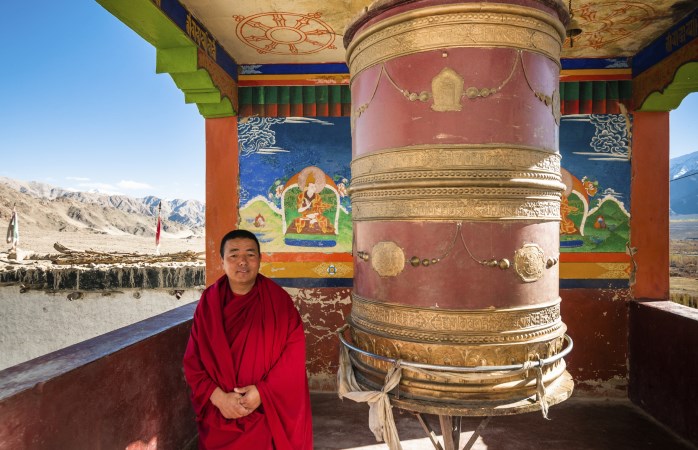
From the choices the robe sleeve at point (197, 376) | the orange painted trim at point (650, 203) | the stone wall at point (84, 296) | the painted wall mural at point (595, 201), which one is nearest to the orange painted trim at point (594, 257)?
the painted wall mural at point (595, 201)

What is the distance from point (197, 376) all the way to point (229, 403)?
0.24m

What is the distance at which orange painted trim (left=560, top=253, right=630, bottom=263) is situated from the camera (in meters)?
4.30

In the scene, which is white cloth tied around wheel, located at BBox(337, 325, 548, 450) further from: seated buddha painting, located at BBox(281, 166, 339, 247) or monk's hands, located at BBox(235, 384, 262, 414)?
seated buddha painting, located at BBox(281, 166, 339, 247)

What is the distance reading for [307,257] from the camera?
4480 millimetres

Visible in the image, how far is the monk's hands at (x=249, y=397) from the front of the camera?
85.6 inches

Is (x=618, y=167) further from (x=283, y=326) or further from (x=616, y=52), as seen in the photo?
(x=283, y=326)

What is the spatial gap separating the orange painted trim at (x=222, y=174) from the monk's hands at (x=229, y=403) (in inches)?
98.2

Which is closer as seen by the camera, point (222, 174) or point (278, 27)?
point (278, 27)

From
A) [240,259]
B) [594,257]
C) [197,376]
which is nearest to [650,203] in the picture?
[594,257]

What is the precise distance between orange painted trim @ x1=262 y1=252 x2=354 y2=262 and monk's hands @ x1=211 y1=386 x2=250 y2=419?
236cm

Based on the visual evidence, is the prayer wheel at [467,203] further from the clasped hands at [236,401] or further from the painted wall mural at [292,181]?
the painted wall mural at [292,181]

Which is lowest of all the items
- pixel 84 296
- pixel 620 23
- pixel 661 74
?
pixel 84 296

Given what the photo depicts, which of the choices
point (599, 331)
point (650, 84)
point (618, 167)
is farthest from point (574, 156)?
point (599, 331)

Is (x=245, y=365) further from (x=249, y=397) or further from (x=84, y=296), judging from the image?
(x=84, y=296)
